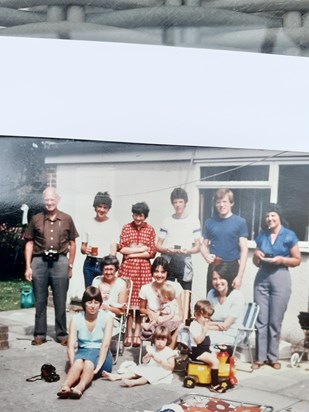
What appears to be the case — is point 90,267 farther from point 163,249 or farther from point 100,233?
point 163,249

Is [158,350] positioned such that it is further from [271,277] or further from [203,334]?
[271,277]

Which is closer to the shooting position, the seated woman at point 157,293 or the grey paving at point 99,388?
Result: the grey paving at point 99,388

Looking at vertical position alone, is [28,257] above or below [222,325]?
above

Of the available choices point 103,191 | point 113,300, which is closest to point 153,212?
point 103,191

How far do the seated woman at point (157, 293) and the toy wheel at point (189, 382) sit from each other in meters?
0.09

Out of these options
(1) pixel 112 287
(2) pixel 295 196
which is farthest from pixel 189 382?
(2) pixel 295 196

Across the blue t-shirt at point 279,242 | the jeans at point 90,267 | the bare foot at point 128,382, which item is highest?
the blue t-shirt at point 279,242

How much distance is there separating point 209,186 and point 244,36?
1.20 ft

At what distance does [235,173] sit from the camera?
52.1 inches

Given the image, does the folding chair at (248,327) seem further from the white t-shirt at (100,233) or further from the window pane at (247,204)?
the white t-shirt at (100,233)

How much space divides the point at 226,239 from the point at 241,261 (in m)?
0.07

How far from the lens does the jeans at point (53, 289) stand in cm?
135

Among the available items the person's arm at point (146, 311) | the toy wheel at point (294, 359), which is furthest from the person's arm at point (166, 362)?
the toy wheel at point (294, 359)

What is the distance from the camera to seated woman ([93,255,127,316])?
1381 mm
